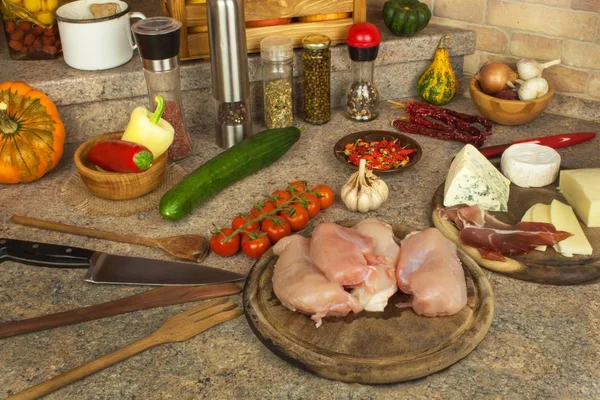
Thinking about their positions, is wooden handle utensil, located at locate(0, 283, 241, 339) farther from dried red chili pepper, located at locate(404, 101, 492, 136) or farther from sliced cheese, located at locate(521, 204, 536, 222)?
dried red chili pepper, located at locate(404, 101, 492, 136)

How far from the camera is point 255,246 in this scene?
1.50 meters

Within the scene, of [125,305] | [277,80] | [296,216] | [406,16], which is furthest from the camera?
[406,16]

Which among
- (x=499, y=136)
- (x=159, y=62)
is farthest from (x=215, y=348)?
(x=499, y=136)

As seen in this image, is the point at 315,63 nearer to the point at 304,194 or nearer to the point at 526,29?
the point at 304,194

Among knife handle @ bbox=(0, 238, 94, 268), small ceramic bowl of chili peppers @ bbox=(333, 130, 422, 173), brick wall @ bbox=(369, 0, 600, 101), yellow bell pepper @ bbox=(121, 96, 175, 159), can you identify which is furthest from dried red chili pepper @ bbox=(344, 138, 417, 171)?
knife handle @ bbox=(0, 238, 94, 268)

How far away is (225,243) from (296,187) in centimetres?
24

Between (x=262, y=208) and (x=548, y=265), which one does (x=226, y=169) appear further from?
(x=548, y=265)

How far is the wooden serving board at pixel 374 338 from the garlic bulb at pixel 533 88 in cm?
80

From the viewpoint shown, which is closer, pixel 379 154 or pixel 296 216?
pixel 296 216

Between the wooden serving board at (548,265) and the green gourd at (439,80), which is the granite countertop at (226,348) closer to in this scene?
the wooden serving board at (548,265)

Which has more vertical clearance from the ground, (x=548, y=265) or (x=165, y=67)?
(x=165, y=67)

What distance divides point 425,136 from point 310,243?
0.75 m

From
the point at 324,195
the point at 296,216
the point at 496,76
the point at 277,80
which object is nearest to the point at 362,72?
the point at 277,80

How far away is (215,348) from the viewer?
1.29 metres
